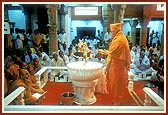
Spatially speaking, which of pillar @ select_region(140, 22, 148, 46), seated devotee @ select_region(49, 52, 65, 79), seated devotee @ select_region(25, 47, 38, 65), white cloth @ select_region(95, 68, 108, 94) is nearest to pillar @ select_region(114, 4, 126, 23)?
pillar @ select_region(140, 22, 148, 46)

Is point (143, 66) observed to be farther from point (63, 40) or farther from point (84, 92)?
point (63, 40)

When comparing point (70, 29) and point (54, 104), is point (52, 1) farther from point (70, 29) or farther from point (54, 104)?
point (54, 104)

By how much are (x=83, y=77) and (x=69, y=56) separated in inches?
10.6

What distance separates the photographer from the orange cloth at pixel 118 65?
3.29 meters

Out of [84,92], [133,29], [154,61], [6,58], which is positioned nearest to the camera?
[6,58]

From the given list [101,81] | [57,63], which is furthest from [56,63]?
[101,81]

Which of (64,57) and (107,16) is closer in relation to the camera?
(107,16)

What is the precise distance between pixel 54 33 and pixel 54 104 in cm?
73

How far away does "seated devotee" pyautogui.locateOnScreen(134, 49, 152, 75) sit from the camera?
10.9 ft

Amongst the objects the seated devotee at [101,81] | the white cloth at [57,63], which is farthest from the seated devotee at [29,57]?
the seated devotee at [101,81]

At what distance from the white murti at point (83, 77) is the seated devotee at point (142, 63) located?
1.32 ft

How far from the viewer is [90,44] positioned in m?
3.28

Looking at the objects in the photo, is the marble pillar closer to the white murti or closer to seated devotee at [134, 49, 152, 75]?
seated devotee at [134, 49, 152, 75]

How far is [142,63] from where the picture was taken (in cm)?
329
